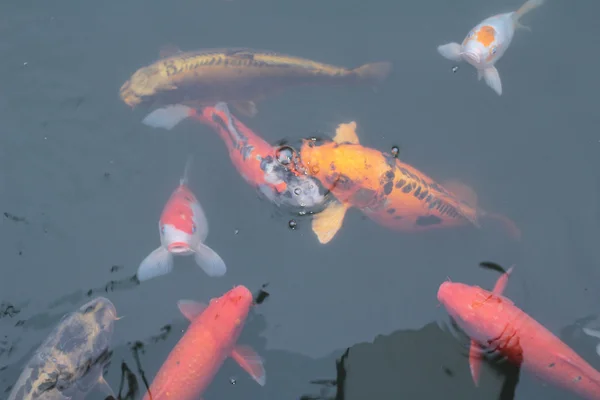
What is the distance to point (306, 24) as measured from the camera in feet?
23.4

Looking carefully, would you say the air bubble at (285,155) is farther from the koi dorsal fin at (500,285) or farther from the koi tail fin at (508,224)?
the koi dorsal fin at (500,285)

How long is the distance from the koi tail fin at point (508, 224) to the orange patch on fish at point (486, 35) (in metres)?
1.95

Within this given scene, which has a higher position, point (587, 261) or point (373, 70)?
point (373, 70)

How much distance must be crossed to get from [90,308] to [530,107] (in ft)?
17.8

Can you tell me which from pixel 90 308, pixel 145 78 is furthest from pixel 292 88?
pixel 90 308

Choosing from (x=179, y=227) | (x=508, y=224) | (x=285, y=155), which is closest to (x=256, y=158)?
(x=285, y=155)

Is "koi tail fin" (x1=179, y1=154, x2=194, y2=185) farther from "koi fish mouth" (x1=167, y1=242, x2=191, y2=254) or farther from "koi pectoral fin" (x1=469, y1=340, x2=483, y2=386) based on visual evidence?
"koi pectoral fin" (x1=469, y1=340, x2=483, y2=386)

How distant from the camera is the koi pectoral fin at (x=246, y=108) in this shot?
6625mm

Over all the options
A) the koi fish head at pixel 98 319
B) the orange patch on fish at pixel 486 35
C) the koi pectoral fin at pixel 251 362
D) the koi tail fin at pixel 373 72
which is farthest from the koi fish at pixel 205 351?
the orange patch on fish at pixel 486 35

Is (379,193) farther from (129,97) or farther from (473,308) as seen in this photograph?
(129,97)

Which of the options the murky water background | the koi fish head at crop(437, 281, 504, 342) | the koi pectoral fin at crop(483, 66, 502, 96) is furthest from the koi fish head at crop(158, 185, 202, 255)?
the koi pectoral fin at crop(483, 66, 502, 96)

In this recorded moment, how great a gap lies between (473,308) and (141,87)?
14.7ft

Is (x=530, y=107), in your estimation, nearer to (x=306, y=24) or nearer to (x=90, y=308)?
(x=306, y=24)

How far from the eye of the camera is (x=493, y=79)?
6273 mm
